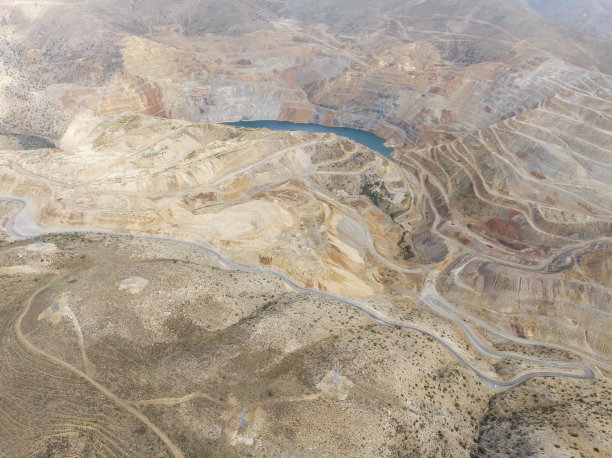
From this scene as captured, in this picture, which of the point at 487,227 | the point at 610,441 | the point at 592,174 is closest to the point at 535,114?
the point at 592,174

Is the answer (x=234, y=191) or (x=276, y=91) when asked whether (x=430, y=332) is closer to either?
(x=234, y=191)

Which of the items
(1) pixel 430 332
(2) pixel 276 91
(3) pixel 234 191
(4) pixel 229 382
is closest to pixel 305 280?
(1) pixel 430 332

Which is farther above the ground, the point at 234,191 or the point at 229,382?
the point at 229,382

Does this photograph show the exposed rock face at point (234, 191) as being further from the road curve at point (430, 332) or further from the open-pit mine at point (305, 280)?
the road curve at point (430, 332)

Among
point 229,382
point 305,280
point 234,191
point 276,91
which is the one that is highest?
point 229,382

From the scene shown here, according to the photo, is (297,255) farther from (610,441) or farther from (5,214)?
(5,214)

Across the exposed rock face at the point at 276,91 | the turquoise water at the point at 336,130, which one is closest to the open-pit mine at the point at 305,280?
the exposed rock face at the point at 276,91

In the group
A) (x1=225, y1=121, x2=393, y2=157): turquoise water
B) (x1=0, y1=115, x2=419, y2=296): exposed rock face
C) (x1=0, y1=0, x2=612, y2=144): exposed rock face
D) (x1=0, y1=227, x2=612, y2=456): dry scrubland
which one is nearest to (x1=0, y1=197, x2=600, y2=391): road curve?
(x1=0, y1=115, x2=419, y2=296): exposed rock face
